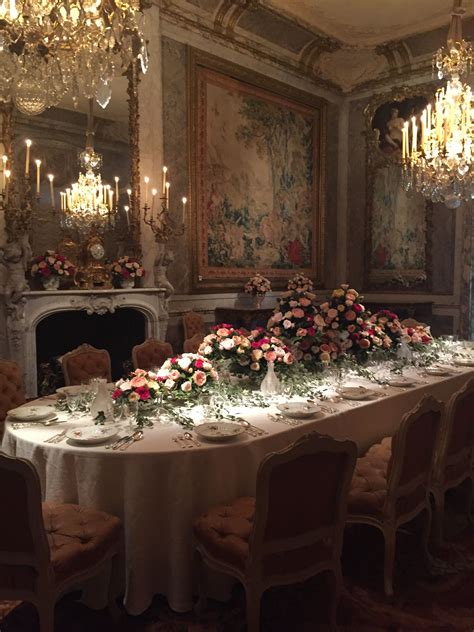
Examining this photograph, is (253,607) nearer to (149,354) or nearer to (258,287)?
(149,354)

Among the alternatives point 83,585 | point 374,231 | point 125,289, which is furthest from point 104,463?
point 374,231

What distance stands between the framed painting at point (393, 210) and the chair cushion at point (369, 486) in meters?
6.33

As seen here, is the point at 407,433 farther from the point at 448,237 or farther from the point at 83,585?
the point at 448,237

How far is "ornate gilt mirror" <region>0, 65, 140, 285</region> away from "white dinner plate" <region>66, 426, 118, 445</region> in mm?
3499

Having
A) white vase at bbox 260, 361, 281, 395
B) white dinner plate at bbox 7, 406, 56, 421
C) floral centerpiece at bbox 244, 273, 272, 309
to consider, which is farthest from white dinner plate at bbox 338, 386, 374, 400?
floral centerpiece at bbox 244, 273, 272, 309

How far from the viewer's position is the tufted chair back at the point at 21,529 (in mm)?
2029

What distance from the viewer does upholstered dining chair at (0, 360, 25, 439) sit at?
3.73m

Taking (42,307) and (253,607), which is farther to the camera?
(42,307)

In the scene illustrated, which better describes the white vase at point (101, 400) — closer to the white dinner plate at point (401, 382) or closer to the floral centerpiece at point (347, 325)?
the floral centerpiece at point (347, 325)

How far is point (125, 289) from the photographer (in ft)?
20.9

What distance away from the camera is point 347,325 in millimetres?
4141

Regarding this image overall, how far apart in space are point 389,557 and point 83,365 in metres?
2.74

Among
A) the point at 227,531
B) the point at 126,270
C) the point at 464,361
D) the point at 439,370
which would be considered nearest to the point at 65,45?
the point at 227,531

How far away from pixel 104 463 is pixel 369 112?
8687mm
